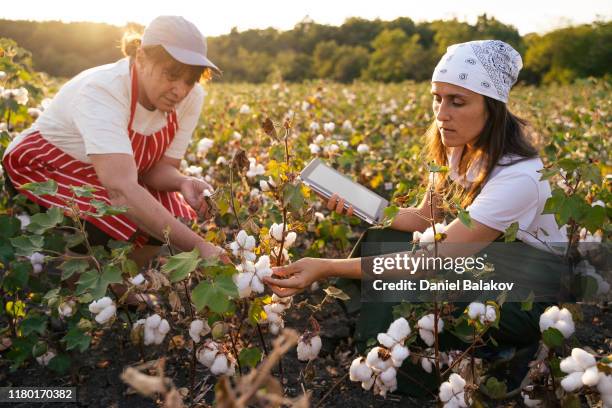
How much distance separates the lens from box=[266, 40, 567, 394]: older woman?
1889 millimetres

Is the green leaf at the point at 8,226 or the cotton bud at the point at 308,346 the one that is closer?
the cotton bud at the point at 308,346

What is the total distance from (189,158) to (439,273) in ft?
9.86

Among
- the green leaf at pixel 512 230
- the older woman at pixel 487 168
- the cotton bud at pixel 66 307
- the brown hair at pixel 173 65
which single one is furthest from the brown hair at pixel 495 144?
the cotton bud at pixel 66 307

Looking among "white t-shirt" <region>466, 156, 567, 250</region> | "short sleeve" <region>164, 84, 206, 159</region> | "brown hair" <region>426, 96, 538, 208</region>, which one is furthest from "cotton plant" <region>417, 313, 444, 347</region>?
"short sleeve" <region>164, 84, 206, 159</region>

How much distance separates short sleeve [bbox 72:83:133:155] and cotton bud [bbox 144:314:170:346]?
65 centimetres

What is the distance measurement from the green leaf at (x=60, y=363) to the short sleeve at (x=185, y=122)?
3.39ft

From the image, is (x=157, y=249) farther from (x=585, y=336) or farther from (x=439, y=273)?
(x=585, y=336)

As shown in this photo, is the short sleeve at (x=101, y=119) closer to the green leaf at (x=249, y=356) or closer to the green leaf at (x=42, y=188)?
the green leaf at (x=42, y=188)

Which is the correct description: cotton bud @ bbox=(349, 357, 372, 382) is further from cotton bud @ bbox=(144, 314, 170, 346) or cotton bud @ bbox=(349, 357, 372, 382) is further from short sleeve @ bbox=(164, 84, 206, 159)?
short sleeve @ bbox=(164, 84, 206, 159)

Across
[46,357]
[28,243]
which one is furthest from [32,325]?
[28,243]

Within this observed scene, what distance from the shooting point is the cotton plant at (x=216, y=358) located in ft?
5.26

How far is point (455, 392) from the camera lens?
1.51m

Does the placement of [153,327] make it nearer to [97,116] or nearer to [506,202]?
[97,116]

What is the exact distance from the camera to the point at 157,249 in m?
2.82
